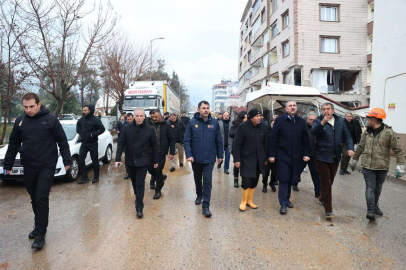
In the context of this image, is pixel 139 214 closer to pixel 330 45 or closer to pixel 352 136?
pixel 352 136

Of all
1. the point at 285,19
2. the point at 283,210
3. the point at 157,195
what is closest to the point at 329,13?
the point at 285,19

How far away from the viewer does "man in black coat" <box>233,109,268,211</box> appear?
183 inches

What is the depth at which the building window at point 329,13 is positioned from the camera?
2205 cm

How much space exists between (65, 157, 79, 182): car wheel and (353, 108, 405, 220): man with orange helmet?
6.43m

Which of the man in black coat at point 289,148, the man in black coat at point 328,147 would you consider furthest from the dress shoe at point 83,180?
the man in black coat at point 328,147

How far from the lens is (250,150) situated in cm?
470

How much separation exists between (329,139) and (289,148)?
722 mm

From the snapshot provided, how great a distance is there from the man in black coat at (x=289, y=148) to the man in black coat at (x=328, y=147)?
0.79 ft

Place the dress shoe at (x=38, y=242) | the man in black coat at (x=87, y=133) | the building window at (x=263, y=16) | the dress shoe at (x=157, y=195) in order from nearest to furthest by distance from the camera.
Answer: the dress shoe at (x=38, y=242) < the dress shoe at (x=157, y=195) < the man in black coat at (x=87, y=133) < the building window at (x=263, y=16)

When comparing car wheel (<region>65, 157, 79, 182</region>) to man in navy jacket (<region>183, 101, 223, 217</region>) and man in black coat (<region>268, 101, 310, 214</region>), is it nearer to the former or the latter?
man in navy jacket (<region>183, 101, 223, 217</region>)

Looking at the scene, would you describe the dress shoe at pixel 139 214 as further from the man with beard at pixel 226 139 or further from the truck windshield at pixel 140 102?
the truck windshield at pixel 140 102

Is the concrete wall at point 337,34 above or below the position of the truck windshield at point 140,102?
above

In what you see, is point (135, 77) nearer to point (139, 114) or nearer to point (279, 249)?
point (139, 114)

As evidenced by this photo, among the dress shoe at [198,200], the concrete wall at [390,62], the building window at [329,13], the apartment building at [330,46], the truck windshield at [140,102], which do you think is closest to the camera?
the dress shoe at [198,200]
